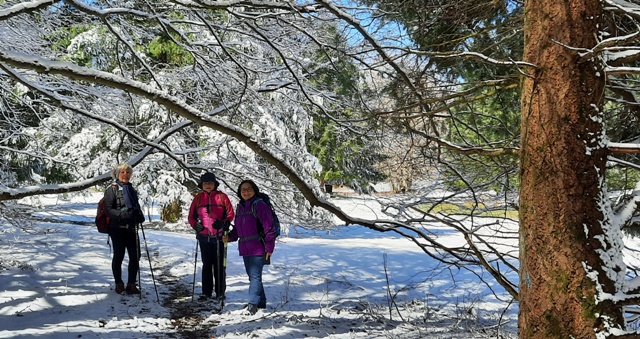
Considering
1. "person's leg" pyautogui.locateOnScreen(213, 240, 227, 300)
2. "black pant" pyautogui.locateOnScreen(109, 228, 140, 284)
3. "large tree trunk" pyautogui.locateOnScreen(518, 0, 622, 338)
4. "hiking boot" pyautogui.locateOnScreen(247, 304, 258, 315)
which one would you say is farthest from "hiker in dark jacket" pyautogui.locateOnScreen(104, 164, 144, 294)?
"large tree trunk" pyautogui.locateOnScreen(518, 0, 622, 338)

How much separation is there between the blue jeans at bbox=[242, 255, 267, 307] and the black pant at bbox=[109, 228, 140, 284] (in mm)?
1667

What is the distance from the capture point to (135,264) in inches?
260

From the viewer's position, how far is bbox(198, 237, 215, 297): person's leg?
6.52m

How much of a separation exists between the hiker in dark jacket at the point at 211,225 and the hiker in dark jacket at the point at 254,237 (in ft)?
1.60

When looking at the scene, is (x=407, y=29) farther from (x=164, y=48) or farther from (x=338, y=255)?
(x=164, y=48)

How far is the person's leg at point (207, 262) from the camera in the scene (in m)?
6.52

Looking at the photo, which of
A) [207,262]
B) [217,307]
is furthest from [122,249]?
[217,307]

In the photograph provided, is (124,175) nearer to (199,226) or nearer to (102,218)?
(102,218)

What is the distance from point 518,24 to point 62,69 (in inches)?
137

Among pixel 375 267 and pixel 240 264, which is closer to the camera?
pixel 240 264

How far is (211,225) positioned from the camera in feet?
21.3

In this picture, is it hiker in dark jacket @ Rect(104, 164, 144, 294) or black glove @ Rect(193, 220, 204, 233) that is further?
black glove @ Rect(193, 220, 204, 233)

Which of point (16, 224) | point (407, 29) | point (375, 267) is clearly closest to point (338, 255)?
point (375, 267)

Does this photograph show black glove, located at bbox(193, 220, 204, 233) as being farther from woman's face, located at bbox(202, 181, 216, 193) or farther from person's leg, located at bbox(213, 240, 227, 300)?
woman's face, located at bbox(202, 181, 216, 193)
